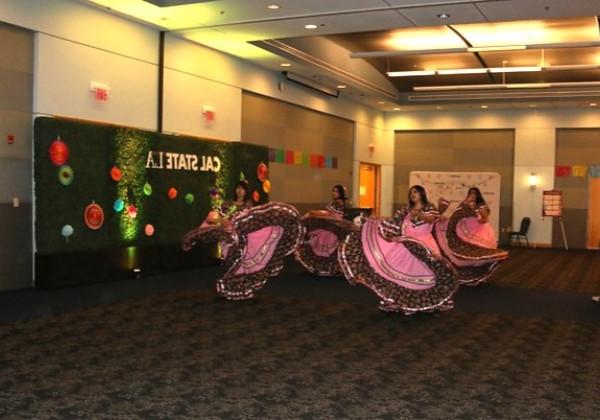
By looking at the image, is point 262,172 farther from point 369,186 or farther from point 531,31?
point 369,186

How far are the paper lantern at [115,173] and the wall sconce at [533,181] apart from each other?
1147 cm

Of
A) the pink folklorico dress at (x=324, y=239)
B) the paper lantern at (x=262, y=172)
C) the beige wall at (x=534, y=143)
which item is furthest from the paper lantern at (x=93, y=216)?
the beige wall at (x=534, y=143)

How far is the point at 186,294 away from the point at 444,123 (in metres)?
11.7

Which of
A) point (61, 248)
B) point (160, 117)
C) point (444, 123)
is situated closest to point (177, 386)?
point (61, 248)

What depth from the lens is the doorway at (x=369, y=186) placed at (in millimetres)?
17594

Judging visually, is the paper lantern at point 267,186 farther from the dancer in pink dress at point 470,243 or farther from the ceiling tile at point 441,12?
the ceiling tile at point 441,12

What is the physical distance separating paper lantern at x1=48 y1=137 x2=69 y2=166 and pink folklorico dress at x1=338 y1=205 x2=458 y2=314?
365 centimetres

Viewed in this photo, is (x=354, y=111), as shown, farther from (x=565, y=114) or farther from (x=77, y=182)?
(x=77, y=182)

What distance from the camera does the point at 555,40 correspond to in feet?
39.1

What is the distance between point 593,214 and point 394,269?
11693mm

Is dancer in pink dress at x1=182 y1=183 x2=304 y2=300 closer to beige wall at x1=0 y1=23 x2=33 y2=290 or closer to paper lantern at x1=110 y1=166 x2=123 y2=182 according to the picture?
paper lantern at x1=110 y1=166 x2=123 y2=182

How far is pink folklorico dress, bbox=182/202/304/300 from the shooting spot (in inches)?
282

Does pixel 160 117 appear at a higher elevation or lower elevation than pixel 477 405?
higher

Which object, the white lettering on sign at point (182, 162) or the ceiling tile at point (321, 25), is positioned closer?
the ceiling tile at point (321, 25)
